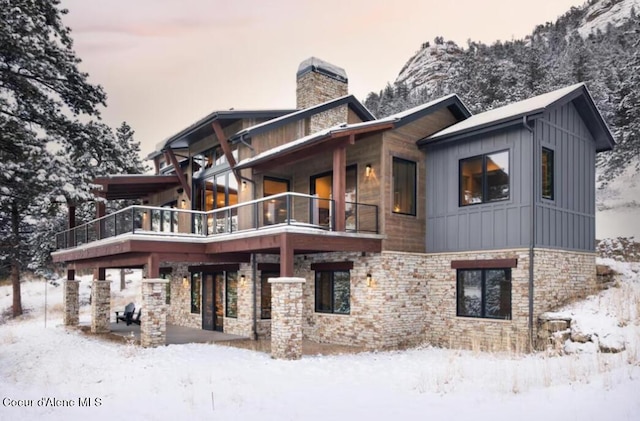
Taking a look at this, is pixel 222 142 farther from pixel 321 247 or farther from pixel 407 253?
pixel 407 253

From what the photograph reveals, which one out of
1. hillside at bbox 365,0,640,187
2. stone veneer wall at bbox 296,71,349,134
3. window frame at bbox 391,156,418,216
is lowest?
window frame at bbox 391,156,418,216

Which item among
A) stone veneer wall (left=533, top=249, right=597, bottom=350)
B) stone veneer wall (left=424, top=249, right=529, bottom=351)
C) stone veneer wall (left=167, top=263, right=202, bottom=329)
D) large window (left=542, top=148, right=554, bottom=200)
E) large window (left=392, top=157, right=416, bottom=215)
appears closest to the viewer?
stone veneer wall (left=533, top=249, right=597, bottom=350)

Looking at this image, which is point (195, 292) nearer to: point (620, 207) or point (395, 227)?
point (395, 227)

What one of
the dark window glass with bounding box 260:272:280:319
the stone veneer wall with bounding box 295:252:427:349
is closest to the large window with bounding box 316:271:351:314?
the stone veneer wall with bounding box 295:252:427:349

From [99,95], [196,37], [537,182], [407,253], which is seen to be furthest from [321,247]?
[196,37]

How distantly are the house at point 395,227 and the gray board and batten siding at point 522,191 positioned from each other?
45 mm

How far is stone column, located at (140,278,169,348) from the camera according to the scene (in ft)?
47.3

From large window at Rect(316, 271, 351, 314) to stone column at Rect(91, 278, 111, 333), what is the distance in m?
8.87

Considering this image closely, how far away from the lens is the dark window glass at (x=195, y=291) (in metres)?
21.2

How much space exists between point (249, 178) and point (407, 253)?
6442mm

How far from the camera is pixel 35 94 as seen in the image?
12.4 m

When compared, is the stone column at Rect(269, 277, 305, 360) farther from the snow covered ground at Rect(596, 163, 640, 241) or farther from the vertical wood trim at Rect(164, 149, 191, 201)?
the snow covered ground at Rect(596, 163, 640, 241)

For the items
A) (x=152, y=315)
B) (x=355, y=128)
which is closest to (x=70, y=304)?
(x=152, y=315)

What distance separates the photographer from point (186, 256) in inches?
634
